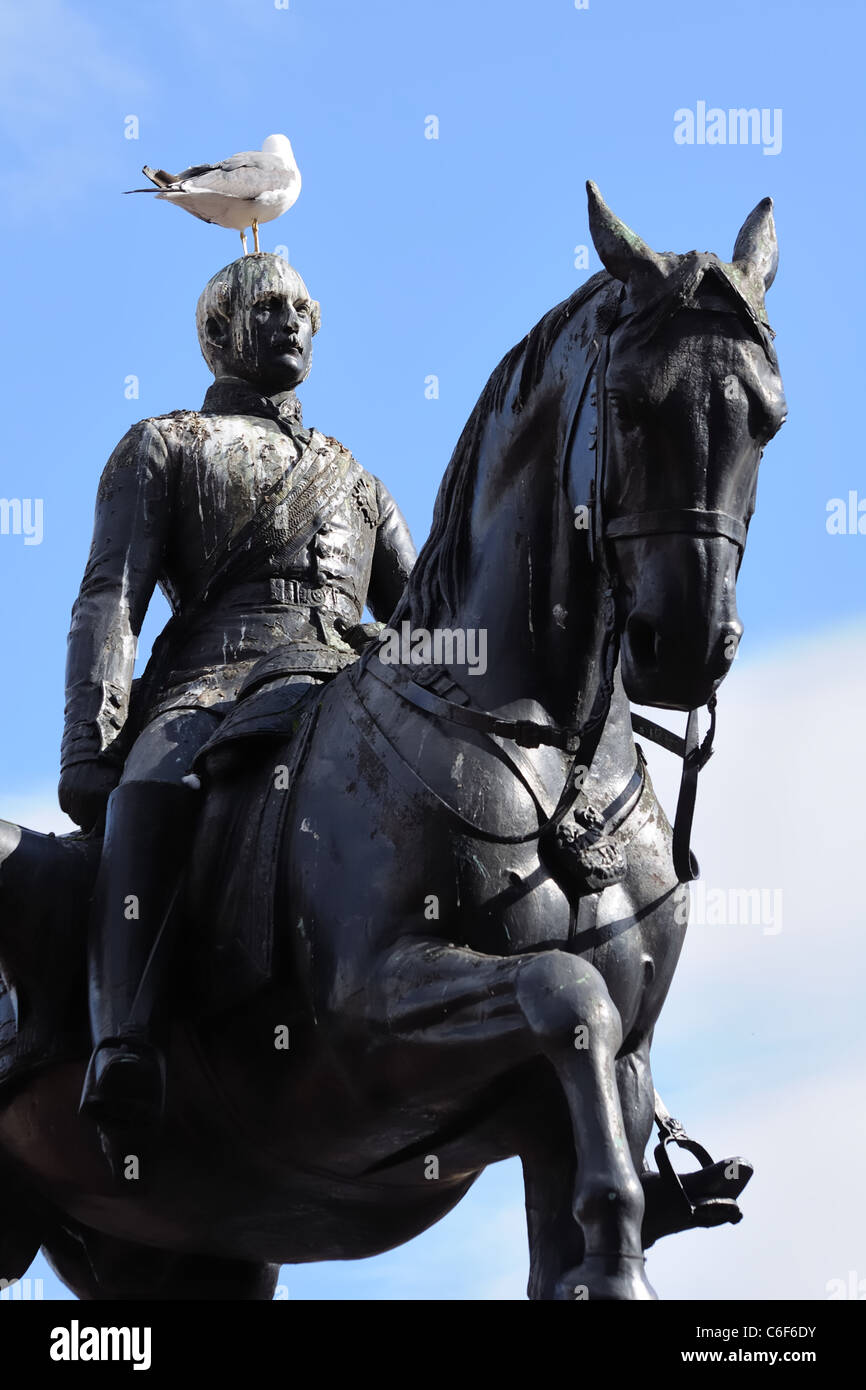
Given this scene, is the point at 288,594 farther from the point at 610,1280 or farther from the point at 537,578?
the point at 610,1280

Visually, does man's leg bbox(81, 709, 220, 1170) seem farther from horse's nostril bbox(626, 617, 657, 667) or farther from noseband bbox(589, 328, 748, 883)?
horse's nostril bbox(626, 617, 657, 667)

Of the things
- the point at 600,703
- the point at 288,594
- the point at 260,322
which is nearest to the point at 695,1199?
the point at 600,703

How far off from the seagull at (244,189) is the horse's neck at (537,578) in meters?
4.33

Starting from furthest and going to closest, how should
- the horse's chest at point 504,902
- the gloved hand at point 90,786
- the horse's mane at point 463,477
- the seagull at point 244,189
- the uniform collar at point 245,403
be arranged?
the seagull at point 244,189 → the uniform collar at point 245,403 → the gloved hand at point 90,786 → the horse's mane at point 463,477 → the horse's chest at point 504,902

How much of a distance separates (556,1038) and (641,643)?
126cm

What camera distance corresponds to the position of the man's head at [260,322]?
37.2ft

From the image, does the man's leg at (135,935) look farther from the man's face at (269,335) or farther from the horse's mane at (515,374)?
the man's face at (269,335)

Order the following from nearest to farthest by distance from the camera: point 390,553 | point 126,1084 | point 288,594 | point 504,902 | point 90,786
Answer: point 504,902 → point 126,1084 → point 90,786 → point 288,594 → point 390,553

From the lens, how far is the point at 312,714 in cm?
962

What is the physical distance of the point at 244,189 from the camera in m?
12.9

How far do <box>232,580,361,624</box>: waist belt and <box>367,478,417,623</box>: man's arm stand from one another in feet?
1.98

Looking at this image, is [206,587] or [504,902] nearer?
[504,902]

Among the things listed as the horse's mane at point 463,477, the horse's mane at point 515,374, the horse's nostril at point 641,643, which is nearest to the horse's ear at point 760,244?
the horse's mane at point 515,374

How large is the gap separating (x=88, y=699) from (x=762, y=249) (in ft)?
10.9
